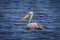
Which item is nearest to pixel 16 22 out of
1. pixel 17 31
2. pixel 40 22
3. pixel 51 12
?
pixel 17 31

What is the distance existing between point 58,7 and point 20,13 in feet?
1.73

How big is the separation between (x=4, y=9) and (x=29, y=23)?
1.30 ft

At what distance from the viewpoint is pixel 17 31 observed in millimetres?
2641

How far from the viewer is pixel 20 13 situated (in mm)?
2688

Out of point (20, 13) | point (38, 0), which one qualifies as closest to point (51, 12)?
point (38, 0)

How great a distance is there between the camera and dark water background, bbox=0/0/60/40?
103 inches

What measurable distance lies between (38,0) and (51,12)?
0.80 feet

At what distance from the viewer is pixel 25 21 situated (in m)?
2.66

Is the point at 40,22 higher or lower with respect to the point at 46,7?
lower

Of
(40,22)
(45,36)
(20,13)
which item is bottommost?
(45,36)

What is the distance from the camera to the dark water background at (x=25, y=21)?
2.62 m

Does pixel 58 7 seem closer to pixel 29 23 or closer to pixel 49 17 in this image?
pixel 49 17

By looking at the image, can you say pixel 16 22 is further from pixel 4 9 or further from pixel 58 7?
pixel 58 7

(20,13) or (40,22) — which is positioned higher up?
(20,13)
